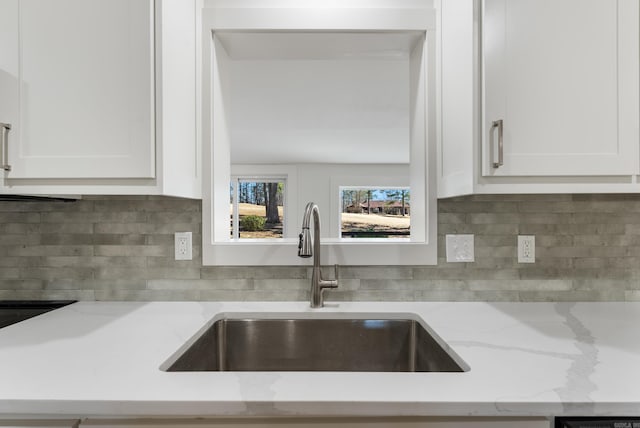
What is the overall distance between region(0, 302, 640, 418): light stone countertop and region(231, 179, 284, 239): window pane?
477 cm

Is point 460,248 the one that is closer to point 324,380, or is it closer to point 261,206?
point 324,380

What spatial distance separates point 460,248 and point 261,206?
477cm

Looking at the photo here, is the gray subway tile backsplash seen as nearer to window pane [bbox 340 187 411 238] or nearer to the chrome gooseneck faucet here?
the chrome gooseneck faucet

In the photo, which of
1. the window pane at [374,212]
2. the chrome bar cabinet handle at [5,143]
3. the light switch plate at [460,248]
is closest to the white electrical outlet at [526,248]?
the light switch plate at [460,248]

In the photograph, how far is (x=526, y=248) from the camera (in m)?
1.46

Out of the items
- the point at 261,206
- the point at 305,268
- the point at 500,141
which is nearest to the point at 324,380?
the point at 305,268

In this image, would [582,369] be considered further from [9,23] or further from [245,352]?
[9,23]

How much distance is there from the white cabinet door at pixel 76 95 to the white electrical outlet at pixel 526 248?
4.42 ft

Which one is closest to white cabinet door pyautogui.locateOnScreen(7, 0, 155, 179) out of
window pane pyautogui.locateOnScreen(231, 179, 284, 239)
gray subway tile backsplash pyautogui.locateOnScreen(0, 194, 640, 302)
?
gray subway tile backsplash pyautogui.locateOnScreen(0, 194, 640, 302)

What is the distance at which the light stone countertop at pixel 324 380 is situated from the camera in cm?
72

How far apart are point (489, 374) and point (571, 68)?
906 mm

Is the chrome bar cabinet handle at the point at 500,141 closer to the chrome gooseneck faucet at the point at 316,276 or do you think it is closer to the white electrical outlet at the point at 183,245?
the chrome gooseneck faucet at the point at 316,276

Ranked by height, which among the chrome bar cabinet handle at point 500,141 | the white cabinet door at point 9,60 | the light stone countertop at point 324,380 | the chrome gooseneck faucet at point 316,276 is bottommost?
the light stone countertop at point 324,380

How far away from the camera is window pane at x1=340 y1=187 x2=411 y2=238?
6.08 meters
